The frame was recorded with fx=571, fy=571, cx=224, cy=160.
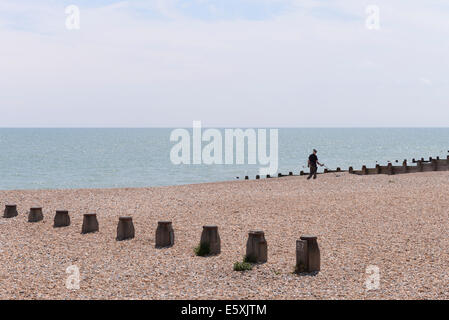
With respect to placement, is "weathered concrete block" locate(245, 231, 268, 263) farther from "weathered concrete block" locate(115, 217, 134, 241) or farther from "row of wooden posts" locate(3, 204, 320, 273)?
"weathered concrete block" locate(115, 217, 134, 241)

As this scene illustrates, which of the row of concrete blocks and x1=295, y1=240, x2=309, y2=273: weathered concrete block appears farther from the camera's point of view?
the row of concrete blocks

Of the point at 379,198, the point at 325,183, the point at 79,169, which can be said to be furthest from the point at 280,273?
the point at 79,169

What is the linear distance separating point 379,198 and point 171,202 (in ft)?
24.2

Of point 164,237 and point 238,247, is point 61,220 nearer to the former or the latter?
point 164,237

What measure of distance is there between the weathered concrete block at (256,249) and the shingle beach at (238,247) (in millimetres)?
263

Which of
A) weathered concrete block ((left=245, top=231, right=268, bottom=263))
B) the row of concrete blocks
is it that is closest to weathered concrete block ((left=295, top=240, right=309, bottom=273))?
weathered concrete block ((left=245, top=231, right=268, bottom=263))

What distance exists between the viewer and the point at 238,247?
13328 mm

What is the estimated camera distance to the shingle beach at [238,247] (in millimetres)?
9859

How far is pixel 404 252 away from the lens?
484 inches

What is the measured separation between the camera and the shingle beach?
986cm

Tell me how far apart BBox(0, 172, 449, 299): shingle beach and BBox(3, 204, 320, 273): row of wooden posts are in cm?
25

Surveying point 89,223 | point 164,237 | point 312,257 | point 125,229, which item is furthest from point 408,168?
point 312,257

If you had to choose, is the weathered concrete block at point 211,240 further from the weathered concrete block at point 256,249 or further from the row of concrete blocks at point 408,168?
the row of concrete blocks at point 408,168
